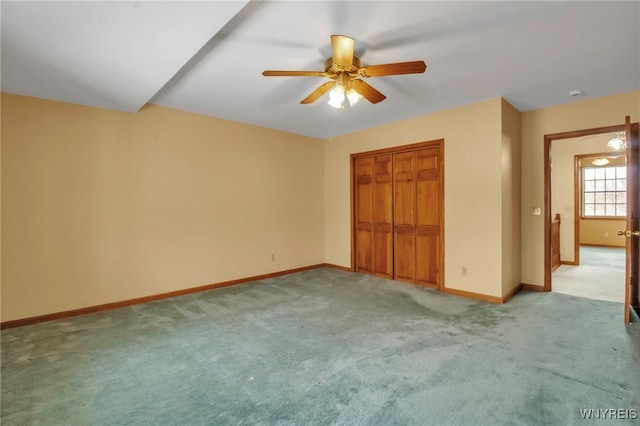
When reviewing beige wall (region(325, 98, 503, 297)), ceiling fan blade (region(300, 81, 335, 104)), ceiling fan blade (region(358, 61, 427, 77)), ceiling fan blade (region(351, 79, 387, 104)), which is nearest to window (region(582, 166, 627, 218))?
beige wall (region(325, 98, 503, 297))

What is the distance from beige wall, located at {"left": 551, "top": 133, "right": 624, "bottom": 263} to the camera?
577 centimetres

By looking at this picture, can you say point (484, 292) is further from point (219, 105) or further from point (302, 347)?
point (219, 105)

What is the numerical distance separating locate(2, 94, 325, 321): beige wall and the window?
8.31 m

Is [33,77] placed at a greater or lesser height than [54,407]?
greater

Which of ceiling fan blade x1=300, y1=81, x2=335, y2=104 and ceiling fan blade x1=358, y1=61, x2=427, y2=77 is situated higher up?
ceiling fan blade x1=300, y1=81, x2=335, y2=104

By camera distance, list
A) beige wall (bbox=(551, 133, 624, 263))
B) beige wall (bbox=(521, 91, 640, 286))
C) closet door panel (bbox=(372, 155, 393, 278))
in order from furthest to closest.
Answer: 1. beige wall (bbox=(551, 133, 624, 263))
2. closet door panel (bbox=(372, 155, 393, 278))
3. beige wall (bbox=(521, 91, 640, 286))

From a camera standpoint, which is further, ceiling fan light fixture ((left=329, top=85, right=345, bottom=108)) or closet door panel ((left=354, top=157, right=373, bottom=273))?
closet door panel ((left=354, top=157, right=373, bottom=273))

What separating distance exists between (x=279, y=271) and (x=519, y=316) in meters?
3.52

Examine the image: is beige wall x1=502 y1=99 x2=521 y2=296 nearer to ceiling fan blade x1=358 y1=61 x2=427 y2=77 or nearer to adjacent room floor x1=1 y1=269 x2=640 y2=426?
adjacent room floor x1=1 y1=269 x2=640 y2=426

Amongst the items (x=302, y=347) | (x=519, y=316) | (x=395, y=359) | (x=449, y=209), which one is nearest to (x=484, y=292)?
(x=519, y=316)

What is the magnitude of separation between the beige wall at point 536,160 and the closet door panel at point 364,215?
89.1 inches

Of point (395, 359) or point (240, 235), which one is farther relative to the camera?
point (240, 235)

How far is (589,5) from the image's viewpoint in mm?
1938

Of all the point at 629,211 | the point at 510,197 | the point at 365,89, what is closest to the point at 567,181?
the point at 510,197
